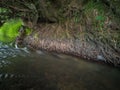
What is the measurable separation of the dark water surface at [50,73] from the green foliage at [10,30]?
3.13 feet

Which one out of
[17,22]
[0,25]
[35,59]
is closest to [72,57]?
[35,59]

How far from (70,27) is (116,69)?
223 cm

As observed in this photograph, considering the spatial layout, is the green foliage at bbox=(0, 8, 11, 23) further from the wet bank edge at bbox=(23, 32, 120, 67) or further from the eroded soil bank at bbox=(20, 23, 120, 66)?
the wet bank edge at bbox=(23, 32, 120, 67)

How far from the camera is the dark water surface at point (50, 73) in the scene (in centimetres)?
514

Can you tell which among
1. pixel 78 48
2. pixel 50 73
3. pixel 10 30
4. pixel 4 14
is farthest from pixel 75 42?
pixel 4 14

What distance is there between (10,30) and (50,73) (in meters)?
3.19

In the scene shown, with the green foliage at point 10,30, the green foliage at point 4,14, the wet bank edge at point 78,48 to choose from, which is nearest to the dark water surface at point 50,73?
the wet bank edge at point 78,48

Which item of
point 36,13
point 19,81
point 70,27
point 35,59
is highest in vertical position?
point 36,13

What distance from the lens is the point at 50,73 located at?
5.68 metres

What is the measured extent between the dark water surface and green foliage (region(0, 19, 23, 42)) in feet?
3.13

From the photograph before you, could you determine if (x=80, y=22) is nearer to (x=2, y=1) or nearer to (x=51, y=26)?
(x=51, y=26)

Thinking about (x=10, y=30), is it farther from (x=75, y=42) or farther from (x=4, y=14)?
(x=75, y=42)

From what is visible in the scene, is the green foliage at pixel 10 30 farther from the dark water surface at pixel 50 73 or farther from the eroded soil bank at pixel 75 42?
the dark water surface at pixel 50 73

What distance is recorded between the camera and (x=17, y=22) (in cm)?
837
